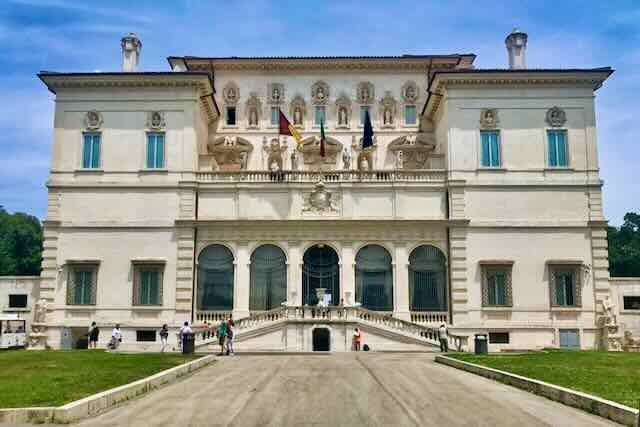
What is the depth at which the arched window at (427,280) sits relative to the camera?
137ft

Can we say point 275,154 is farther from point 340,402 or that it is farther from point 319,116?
point 340,402

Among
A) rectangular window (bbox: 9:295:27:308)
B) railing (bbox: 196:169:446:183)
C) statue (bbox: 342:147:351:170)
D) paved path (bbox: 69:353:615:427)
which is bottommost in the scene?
paved path (bbox: 69:353:615:427)

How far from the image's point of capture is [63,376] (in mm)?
20203

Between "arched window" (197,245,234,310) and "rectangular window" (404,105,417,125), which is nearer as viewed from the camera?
"arched window" (197,245,234,310)

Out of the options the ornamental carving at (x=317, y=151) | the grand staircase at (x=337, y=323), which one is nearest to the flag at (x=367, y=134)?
the ornamental carving at (x=317, y=151)

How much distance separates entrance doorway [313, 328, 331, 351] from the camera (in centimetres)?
3838

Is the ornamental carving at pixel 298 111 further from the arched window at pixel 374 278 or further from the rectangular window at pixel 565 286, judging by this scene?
the rectangular window at pixel 565 286

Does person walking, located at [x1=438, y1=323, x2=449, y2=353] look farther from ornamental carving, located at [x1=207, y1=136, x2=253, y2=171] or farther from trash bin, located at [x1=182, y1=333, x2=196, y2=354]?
ornamental carving, located at [x1=207, y1=136, x2=253, y2=171]

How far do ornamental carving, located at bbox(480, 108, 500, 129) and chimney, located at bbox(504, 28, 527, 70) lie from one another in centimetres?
520

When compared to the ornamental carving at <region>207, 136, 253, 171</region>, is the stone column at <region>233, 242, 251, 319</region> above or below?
below

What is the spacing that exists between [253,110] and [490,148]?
57.2ft

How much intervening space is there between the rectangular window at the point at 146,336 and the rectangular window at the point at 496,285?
2034 centimetres

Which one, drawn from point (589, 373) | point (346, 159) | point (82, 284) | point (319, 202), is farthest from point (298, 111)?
point (589, 373)

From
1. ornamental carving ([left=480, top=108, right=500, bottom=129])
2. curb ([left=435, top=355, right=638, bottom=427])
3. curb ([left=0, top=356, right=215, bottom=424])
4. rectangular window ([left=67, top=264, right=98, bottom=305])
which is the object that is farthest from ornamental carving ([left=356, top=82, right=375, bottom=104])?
curb ([left=0, top=356, right=215, bottom=424])
